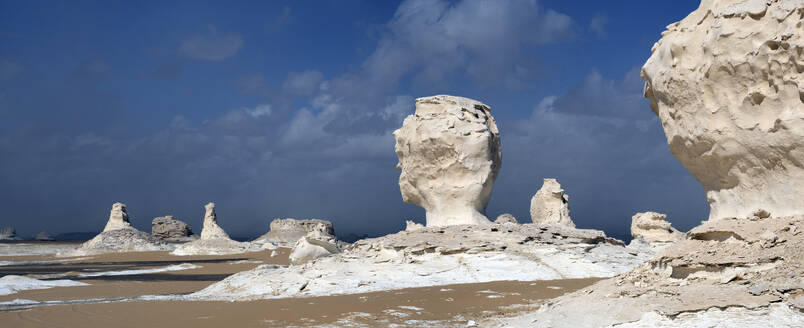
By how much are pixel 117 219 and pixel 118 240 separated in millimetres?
2865

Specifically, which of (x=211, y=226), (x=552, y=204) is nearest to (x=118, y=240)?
(x=211, y=226)

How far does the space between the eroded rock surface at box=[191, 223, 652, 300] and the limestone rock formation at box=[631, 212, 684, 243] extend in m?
6.01

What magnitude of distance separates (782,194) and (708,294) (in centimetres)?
154

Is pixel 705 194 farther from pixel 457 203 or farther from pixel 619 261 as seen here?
pixel 457 203

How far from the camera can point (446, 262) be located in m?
12.8

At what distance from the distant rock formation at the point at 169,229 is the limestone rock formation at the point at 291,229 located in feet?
27.4

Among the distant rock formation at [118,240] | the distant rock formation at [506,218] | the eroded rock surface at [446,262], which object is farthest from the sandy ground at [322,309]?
the distant rock formation at [118,240]

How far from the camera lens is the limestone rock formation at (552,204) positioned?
20953mm

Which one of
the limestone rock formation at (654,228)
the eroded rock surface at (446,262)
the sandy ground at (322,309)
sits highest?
the limestone rock formation at (654,228)

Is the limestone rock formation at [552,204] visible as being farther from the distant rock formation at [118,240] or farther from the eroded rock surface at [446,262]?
the distant rock formation at [118,240]

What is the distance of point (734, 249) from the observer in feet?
18.8

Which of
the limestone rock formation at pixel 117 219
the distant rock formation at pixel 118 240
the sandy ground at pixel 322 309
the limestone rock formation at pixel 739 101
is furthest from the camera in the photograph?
the limestone rock formation at pixel 117 219

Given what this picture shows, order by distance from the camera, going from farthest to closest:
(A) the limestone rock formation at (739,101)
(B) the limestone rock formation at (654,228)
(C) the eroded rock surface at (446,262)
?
1. (B) the limestone rock formation at (654,228)
2. (C) the eroded rock surface at (446,262)
3. (A) the limestone rock formation at (739,101)

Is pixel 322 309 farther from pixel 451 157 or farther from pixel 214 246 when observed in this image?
pixel 214 246
